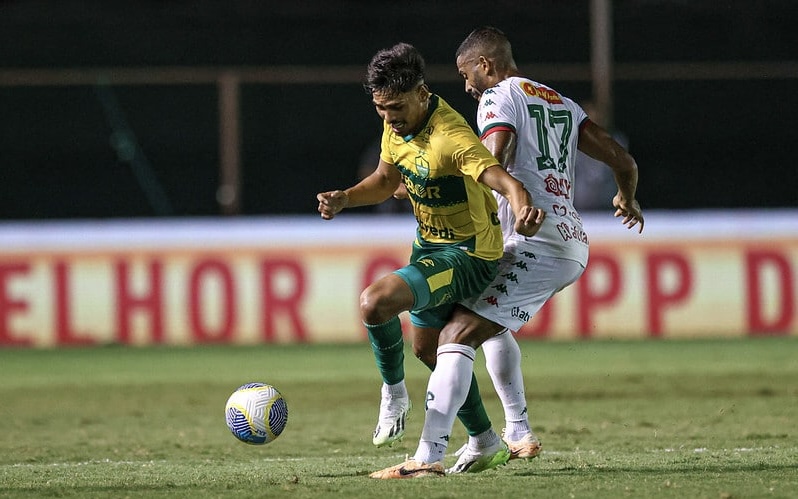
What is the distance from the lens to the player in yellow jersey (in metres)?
5.79

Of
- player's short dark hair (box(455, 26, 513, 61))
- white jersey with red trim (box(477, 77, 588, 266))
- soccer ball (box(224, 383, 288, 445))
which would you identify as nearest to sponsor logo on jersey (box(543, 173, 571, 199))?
white jersey with red trim (box(477, 77, 588, 266))

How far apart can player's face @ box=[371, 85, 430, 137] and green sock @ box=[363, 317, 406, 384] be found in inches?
33.8

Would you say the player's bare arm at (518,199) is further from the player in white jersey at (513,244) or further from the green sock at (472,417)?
the green sock at (472,417)

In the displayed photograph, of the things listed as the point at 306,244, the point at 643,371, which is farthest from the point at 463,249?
the point at 306,244

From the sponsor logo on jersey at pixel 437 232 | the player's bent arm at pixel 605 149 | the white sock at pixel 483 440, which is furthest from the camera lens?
the player's bent arm at pixel 605 149

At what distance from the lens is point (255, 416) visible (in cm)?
647

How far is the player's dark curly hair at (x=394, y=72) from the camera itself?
5.85m

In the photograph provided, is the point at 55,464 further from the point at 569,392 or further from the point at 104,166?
the point at 104,166

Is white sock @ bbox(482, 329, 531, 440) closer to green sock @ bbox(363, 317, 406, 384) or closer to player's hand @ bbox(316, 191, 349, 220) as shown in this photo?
green sock @ bbox(363, 317, 406, 384)

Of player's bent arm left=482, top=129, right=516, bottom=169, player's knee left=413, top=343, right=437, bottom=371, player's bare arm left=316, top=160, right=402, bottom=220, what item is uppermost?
player's bent arm left=482, top=129, right=516, bottom=169

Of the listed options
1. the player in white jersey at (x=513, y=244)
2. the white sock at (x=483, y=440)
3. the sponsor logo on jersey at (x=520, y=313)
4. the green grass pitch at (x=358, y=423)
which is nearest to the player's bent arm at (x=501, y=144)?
the player in white jersey at (x=513, y=244)

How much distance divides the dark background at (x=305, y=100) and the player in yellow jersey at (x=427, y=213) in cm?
993

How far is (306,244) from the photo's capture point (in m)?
13.5

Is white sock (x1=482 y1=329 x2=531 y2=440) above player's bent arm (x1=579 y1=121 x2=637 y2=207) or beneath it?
beneath
